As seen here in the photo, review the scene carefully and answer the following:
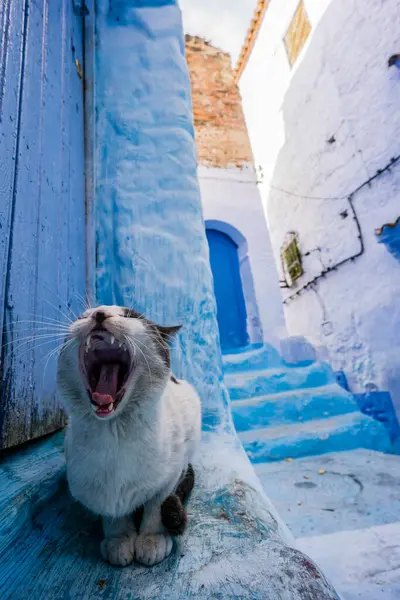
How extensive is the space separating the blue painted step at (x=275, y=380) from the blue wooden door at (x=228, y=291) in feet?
3.82

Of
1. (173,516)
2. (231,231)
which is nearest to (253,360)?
(231,231)

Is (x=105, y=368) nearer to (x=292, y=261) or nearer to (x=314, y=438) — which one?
(x=314, y=438)

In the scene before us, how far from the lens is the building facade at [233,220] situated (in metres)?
5.29

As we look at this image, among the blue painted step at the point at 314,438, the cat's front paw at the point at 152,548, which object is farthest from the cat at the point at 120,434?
the blue painted step at the point at 314,438

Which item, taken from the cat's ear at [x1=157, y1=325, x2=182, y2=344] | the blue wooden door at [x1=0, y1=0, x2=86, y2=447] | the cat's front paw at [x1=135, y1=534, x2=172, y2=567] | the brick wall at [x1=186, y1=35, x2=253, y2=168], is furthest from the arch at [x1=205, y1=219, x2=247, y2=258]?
the cat's front paw at [x1=135, y1=534, x2=172, y2=567]

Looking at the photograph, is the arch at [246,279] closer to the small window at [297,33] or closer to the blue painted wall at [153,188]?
the blue painted wall at [153,188]

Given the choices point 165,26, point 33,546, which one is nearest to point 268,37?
point 165,26

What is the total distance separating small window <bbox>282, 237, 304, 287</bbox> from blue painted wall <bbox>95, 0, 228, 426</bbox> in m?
4.25

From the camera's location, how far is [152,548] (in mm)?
812

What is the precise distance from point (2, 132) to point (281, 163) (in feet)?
20.6

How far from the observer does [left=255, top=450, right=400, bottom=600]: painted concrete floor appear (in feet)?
4.38

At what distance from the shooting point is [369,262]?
13.9 feet

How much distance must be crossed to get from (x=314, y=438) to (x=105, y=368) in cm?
303

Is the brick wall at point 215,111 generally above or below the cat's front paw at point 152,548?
above
